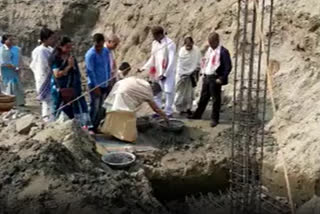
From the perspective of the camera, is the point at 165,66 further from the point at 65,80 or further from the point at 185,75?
the point at 65,80

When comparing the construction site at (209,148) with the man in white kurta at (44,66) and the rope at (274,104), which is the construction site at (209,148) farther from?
the man in white kurta at (44,66)

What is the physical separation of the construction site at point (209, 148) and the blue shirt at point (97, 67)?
0.89m

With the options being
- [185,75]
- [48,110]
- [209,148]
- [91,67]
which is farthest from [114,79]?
[209,148]

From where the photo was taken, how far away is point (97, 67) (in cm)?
886

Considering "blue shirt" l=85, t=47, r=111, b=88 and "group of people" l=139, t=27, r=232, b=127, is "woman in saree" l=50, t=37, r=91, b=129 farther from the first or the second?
"group of people" l=139, t=27, r=232, b=127

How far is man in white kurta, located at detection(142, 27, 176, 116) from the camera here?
9.65 m

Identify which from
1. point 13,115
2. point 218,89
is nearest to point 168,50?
point 218,89

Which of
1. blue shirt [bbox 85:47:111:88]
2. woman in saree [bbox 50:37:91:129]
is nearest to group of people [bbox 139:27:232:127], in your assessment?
blue shirt [bbox 85:47:111:88]

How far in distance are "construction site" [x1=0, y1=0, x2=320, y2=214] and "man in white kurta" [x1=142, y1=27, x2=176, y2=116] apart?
50 cm

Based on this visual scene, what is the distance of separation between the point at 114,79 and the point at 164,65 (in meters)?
0.98

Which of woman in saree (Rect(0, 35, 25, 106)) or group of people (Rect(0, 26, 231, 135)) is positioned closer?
group of people (Rect(0, 26, 231, 135))

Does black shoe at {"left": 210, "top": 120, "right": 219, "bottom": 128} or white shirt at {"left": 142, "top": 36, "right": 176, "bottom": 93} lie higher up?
white shirt at {"left": 142, "top": 36, "right": 176, "bottom": 93}

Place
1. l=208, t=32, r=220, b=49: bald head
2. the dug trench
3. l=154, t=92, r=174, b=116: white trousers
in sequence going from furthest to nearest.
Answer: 1. l=154, t=92, r=174, b=116: white trousers
2. l=208, t=32, r=220, b=49: bald head
3. the dug trench

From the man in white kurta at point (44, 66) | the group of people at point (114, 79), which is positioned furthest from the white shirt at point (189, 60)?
the man in white kurta at point (44, 66)
